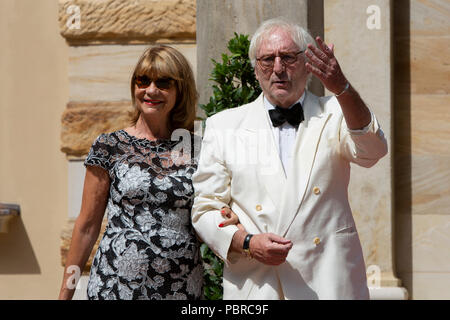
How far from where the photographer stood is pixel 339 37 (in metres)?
5.80

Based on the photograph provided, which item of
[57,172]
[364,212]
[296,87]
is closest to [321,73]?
[296,87]

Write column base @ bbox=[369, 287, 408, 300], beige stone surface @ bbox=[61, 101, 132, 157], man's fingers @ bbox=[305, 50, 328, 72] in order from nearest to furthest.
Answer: man's fingers @ bbox=[305, 50, 328, 72] → column base @ bbox=[369, 287, 408, 300] → beige stone surface @ bbox=[61, 101, 132, 157]

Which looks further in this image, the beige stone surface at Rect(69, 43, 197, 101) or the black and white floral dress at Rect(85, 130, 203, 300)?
the beige stone surface at Rect(69, 43, 197, 101)

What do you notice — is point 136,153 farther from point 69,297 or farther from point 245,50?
point 245,50

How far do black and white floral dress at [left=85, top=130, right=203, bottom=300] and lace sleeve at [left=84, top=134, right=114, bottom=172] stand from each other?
57 mm

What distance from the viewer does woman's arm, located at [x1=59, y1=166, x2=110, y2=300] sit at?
380 centimetres

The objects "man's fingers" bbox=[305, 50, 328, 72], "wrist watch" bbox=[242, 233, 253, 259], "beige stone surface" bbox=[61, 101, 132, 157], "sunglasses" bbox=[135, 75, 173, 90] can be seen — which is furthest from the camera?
"beige stone surface" bbox=[61, 101, 132, 157]

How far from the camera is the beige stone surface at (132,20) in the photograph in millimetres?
6090

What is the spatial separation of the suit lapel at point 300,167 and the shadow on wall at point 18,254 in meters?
3.39

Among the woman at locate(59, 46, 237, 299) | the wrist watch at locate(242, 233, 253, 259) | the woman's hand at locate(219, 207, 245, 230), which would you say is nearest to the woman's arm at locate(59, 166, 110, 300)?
the woman at locate(59, 46, 237, 299)

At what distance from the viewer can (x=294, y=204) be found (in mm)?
3295

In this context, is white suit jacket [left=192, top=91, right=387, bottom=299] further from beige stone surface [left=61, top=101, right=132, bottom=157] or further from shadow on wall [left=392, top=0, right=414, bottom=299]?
beige stone surface [left=61, top=101, right=132, bottom=157]
